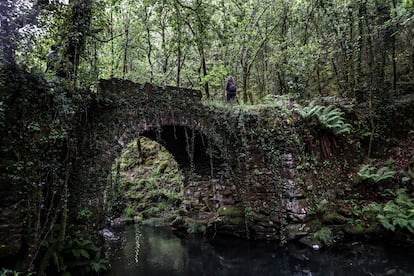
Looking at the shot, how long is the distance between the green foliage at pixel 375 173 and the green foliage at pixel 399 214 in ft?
1.68

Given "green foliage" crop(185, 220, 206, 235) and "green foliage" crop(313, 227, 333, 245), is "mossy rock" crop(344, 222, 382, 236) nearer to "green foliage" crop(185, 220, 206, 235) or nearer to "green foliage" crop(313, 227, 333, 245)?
"green foliage" crop(313, 227, 333, 245)

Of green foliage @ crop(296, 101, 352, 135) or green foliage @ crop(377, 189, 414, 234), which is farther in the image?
green foliage @ crop(296, 101, 352, 135)

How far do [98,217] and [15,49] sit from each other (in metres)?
3.45

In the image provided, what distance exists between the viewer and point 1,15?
13.0ft

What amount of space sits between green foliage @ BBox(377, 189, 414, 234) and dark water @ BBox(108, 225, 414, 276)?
0.55 meters

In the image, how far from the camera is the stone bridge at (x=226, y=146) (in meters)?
6.64

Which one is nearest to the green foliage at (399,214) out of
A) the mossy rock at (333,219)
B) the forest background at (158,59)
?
the mossy rock at (333,219)

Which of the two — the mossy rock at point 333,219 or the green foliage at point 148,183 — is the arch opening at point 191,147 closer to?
the green foliage at point 148,183

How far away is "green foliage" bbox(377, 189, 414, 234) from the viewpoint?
6.29m

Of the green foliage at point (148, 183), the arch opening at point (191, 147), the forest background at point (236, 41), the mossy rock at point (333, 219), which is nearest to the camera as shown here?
the forest background at point (236, 41)

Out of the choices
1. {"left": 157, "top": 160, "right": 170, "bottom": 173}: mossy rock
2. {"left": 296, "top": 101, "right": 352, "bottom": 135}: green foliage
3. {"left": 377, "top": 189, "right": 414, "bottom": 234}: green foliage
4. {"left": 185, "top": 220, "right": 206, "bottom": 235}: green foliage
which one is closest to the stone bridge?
{"left": 185, "top": 220, "right": 206, "bottom": 235}: green foliage

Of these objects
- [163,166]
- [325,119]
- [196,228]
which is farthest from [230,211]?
[163,166]

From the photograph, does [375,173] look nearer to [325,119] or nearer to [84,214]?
[325,119]

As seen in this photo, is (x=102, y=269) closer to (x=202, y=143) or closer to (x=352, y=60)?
(x=202, y=143)
